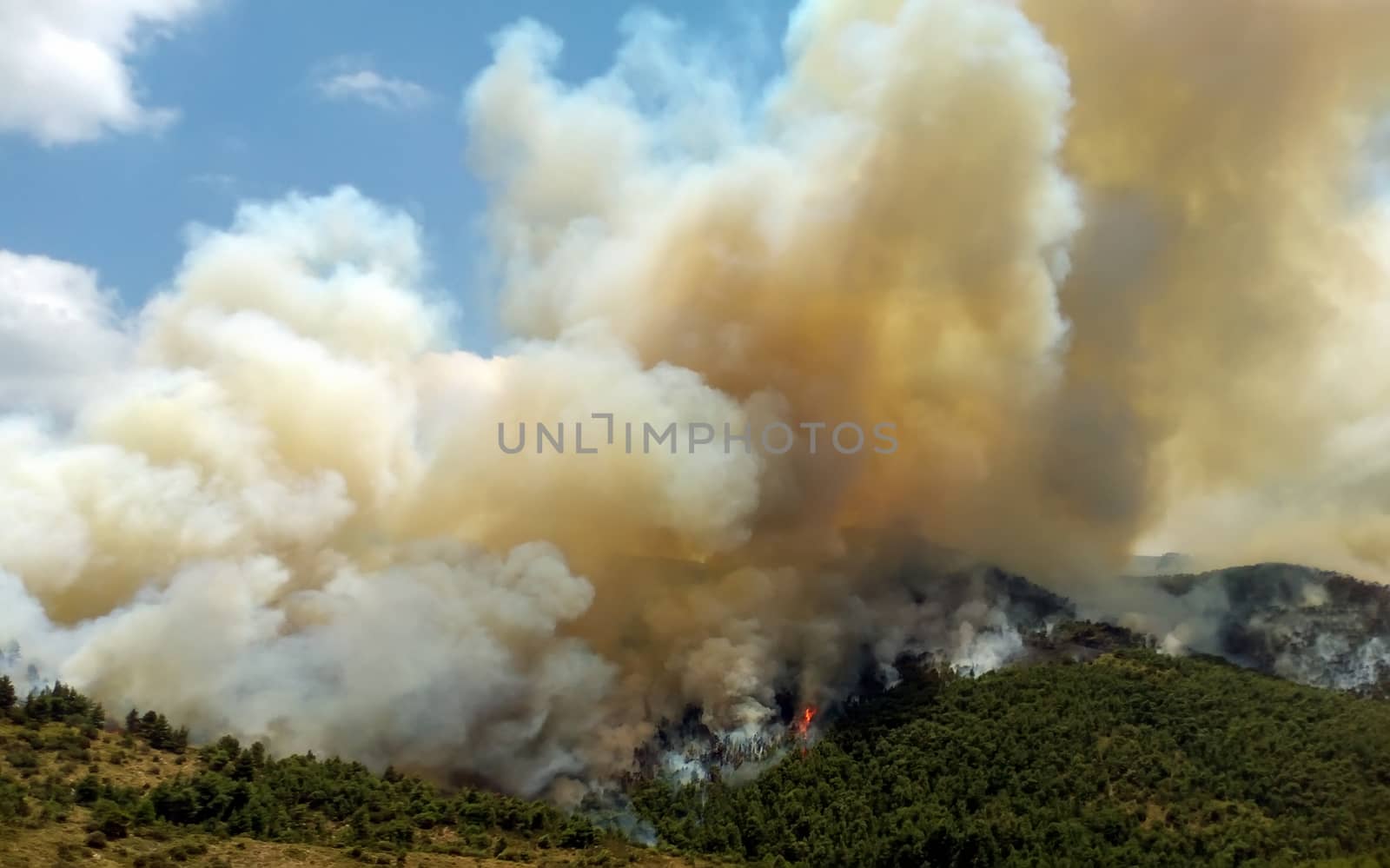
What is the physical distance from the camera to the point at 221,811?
51.6 m

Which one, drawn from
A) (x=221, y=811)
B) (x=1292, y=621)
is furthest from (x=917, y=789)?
(x=1292, y=621)

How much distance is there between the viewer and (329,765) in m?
65.8

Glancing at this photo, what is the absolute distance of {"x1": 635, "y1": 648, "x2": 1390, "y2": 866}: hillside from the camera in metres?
78.1

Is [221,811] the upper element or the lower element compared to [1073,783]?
lower

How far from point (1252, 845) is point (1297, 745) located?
800 inches

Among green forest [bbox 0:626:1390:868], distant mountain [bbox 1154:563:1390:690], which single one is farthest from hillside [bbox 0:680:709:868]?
distant mountain [bbox 1154:563:1390:690]

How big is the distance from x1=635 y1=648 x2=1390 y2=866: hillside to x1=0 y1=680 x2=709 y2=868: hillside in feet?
67.3

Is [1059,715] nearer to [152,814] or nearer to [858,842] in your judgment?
[858,842]

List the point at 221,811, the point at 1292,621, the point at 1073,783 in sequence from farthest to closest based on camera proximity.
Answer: the point at 1292,621 → the point at 1073,783 → the point at 221,811

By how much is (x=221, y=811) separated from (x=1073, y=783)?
69.8m

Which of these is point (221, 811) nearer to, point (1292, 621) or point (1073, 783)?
point (1073, 783)

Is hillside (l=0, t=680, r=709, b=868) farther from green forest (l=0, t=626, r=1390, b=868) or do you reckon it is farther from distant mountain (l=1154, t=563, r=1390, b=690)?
distant mountain (l=1154, t=563, r=1390, b=690)

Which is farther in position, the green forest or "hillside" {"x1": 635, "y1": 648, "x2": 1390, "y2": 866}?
"hillside" {"x1": 635, "y1": 648, "x2": 1390, "y2": 866}

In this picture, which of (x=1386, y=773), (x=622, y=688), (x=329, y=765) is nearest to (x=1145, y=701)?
(x=1386, y=773)
